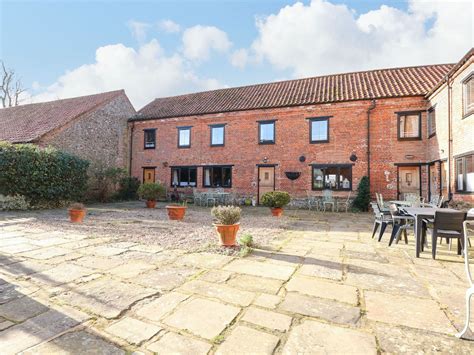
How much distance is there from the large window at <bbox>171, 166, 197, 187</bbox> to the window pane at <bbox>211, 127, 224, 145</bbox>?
2.10m

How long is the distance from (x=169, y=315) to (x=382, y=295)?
7.91 ft

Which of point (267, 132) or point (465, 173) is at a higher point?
point (267, 132)

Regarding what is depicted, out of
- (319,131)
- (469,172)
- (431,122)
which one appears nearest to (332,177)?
(319,131)

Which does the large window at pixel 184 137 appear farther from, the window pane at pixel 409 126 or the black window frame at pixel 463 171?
the black window frame at pixel 463 171

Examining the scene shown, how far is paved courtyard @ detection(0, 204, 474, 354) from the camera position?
6.86ft

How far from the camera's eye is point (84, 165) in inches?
513

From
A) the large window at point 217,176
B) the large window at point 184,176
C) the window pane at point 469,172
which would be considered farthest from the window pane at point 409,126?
the large window at point 184,176

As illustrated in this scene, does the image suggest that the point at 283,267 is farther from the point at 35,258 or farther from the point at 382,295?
the point at 35,258

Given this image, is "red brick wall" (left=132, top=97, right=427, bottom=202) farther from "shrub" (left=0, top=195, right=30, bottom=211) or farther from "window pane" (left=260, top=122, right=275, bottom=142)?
"shrub" (left=0, top=195, right=30, bottom=211)

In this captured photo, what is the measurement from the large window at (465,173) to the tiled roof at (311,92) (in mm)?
4393

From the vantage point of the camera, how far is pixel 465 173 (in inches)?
343

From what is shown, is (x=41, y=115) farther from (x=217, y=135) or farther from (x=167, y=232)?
(x=167, y=232)

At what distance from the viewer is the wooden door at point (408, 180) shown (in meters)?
12.2

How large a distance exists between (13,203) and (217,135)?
399 inches
